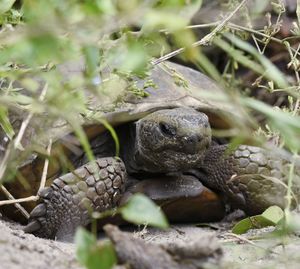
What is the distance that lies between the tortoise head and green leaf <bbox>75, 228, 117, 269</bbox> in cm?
140

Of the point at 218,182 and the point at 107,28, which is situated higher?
the point at 107,28

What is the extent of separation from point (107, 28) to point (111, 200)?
168cm

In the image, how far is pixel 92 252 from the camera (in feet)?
4.16

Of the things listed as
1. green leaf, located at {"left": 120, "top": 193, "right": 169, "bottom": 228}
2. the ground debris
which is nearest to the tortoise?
the ground debris

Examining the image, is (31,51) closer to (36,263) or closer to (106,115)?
(36,263)

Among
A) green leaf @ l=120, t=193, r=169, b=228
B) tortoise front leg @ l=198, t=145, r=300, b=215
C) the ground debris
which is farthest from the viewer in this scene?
tortoise front leg @ l=198, t=145, r=300, b=215

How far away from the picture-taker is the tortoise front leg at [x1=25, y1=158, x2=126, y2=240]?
2.66 m

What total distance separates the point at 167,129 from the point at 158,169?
11.7 inches

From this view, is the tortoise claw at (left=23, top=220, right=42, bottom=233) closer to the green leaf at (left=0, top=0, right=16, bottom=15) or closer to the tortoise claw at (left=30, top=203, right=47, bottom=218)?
the tortoise claw at (left=30, top=203, right=47, bottom=218)

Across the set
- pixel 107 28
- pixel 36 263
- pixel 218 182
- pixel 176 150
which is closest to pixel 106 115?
pixel 176 150

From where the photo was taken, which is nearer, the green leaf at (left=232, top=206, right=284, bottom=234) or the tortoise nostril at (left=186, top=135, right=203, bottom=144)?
the green leaf at (left=232, top=206, right=284, bottom=234)

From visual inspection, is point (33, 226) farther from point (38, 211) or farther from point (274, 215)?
point (274, 215)

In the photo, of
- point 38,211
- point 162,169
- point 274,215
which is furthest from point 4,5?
point 162,169

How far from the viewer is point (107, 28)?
3.98 feet
